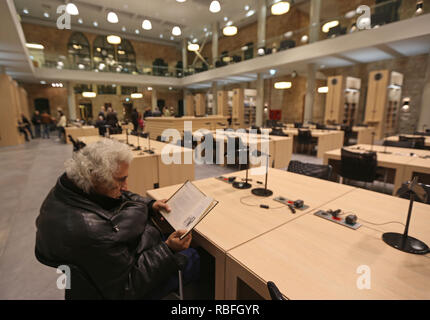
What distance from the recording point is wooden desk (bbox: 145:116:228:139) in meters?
8.57

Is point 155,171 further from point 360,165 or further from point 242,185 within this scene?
point 360,165

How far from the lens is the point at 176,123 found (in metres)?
8.52

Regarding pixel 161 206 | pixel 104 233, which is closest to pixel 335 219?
pixel 161 206

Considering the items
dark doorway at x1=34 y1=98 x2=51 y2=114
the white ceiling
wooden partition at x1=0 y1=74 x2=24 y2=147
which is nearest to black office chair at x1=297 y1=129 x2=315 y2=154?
the white ceiling

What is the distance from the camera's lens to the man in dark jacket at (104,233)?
0.97m

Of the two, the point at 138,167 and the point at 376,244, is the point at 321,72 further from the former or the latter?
the point at 376,244

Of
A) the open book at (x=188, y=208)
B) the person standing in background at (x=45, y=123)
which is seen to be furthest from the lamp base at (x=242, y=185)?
the person standing in background at (x=45, y=123)

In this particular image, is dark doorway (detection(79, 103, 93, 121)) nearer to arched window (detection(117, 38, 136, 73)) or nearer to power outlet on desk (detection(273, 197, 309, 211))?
arched window (detection(117, 38, 136, 73))

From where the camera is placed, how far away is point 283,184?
7.52 feet

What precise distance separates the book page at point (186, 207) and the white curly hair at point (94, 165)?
464 mm

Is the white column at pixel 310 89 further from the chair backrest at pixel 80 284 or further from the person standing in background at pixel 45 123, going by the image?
the person standing in background at pixel 45 123

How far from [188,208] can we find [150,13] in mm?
15574

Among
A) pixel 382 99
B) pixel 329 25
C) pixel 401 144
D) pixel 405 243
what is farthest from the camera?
pixel 382 99

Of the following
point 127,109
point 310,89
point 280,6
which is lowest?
point 127,109
